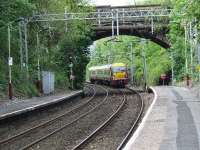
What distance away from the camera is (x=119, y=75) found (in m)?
72.4

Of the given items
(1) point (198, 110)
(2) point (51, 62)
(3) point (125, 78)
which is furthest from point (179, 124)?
(3) point (125, 78)

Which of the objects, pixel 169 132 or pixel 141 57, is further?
pixel 141 57

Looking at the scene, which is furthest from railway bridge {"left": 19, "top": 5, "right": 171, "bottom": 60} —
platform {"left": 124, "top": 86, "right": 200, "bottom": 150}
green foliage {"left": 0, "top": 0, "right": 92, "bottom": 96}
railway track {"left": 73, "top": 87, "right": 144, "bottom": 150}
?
platform {"left": 124, "top": 86, "right": 200, "bottom": 150}

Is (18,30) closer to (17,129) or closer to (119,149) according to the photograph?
(17,129)

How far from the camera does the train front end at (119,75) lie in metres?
72.9

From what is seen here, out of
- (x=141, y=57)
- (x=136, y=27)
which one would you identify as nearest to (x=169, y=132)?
(x=136, y=27)

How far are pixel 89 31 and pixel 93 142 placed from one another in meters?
44.8

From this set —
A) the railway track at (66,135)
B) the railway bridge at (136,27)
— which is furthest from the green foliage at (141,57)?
the railway track at (66,135)

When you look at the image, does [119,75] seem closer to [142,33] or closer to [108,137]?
[142,33]

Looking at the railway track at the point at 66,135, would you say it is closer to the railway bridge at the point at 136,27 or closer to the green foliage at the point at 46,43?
the green foliage at the point at 46,43

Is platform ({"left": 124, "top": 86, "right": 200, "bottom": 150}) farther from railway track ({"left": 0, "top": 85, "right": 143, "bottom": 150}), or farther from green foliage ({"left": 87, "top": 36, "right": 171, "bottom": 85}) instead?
green foliage ({"left": 87, "top": 36, "right": 171, "bottom": 85})

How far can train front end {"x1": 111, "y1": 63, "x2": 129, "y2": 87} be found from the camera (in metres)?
72.9

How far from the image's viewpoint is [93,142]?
20250 millimetres

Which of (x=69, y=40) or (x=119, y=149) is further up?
(x=69, y=40)
